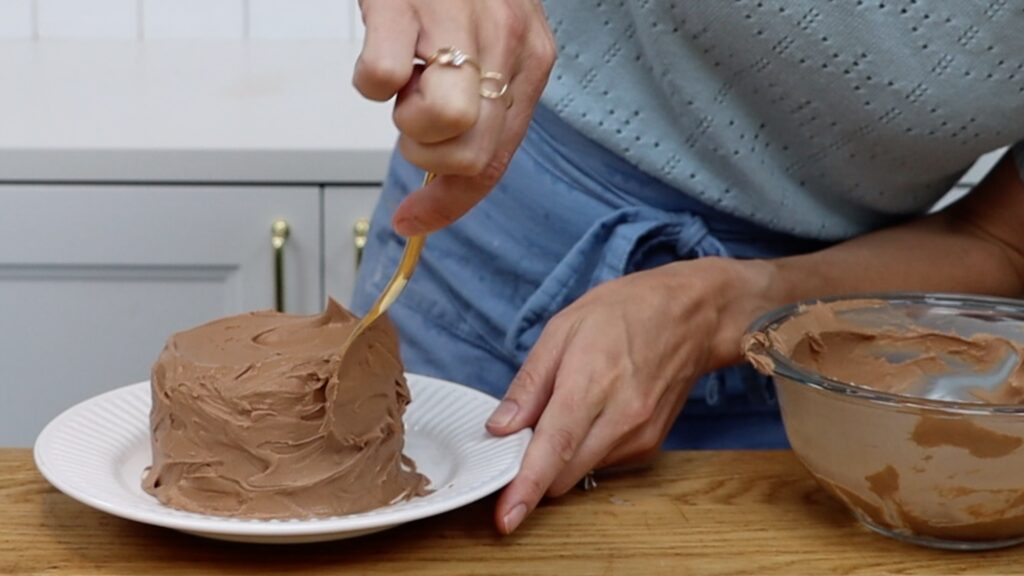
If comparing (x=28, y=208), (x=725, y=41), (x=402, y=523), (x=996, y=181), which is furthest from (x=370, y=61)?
(x=28, y=208)

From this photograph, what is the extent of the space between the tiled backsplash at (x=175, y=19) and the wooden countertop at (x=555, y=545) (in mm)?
1242

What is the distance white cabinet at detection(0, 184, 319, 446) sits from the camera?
4.52 feet

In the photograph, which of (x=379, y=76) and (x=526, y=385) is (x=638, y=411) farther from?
(x=379, y=76)

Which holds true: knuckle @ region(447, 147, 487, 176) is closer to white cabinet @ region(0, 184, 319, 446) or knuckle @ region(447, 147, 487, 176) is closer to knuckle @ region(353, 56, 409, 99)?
knuckle @ region(353, 56, 409, 99)

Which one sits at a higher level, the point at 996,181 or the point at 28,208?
the point at 996,181

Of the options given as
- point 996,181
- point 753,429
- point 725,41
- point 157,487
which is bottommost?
point 753,429

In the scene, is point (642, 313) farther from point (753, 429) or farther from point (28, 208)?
point (28, 208)

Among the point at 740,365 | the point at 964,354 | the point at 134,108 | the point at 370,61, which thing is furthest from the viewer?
the point at 134,108

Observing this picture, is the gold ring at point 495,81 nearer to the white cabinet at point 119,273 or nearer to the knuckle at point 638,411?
the knuckle at point 638,411

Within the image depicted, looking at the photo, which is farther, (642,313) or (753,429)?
(753,429)

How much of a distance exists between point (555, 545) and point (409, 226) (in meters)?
0.19

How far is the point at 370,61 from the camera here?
0.57m

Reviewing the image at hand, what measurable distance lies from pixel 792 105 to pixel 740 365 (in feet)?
0.69

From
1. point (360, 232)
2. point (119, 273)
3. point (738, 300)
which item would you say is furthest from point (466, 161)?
point (119, 273)
